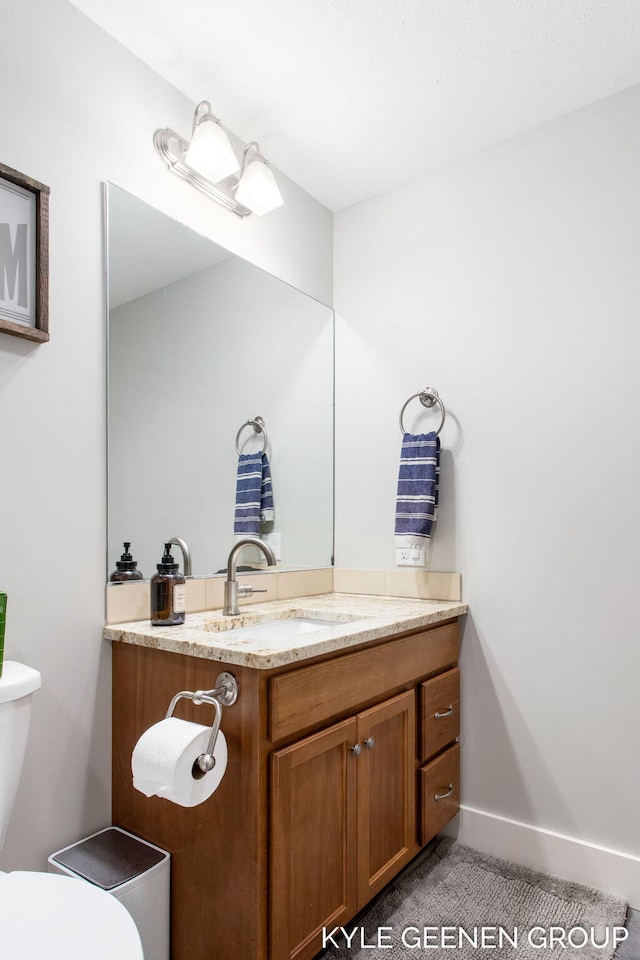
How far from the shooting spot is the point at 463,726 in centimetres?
205

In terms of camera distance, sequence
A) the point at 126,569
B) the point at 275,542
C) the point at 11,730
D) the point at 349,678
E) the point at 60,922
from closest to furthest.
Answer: the point at 60,922
the point at 11,730
the point at 349,678
the point at 126,569
the point at 275,542

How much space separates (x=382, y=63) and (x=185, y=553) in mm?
1523

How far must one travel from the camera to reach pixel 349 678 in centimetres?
150

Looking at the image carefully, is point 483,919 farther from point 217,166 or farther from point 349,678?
point 217,166

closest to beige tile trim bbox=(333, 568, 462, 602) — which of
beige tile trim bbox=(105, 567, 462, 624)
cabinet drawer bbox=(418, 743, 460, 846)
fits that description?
beige tile trim bbox=(105, 567, 462, 624)

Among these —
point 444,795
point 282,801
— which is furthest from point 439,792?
point 282,801

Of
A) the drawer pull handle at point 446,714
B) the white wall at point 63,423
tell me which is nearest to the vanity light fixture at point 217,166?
the white wall at point 63,423

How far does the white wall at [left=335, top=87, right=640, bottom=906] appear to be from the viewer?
1788 millimetres

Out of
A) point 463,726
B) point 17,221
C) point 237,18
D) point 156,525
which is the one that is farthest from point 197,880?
point 237,18

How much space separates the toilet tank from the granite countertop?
1.00ft

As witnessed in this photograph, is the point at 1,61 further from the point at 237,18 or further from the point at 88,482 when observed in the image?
the point at 88,482

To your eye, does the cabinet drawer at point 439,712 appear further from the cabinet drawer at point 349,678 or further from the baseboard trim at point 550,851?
the baseboard trim at point 550,851

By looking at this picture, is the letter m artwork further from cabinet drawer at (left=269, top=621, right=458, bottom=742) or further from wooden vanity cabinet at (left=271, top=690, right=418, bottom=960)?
wooden vanity cabinet at (left=271, top=690, right=418, bottom=960)

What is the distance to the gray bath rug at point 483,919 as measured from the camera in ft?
4.89
